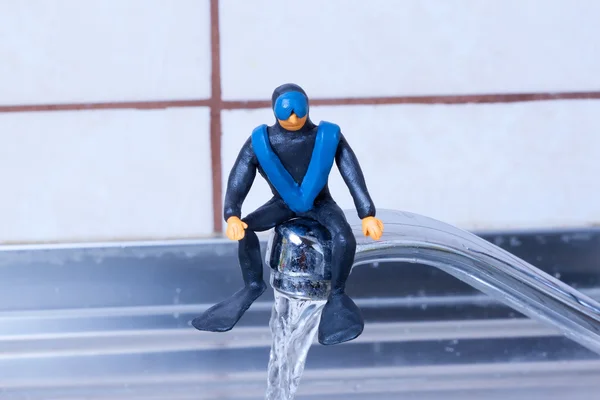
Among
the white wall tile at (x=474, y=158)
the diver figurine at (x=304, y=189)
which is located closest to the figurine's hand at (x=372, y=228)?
the diver figurine at (x=304, y=189)

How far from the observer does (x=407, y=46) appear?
2.01 feet

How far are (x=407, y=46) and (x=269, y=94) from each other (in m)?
0.16

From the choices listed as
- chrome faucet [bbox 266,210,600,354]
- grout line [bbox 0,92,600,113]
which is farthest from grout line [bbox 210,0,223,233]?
chrome faucet [bbox 266,210,600,354]

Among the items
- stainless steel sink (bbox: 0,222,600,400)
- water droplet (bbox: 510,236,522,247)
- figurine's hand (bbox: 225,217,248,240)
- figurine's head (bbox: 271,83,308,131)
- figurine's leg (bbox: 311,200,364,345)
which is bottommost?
stainless steel sink (bbox: 0,222,600,400)

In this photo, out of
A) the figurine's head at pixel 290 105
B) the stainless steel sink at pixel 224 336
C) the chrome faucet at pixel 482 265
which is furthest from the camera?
the stainless steel sink at pixel 224 336

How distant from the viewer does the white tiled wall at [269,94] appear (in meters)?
0.60

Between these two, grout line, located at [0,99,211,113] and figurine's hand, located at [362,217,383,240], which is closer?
figurine's hand, located at [362,217,383,240]

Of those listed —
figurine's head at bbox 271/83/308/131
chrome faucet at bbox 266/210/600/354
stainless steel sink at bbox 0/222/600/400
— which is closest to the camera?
figurine's head at bbox 271/83/308/131

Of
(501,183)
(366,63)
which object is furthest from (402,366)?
(366,63)

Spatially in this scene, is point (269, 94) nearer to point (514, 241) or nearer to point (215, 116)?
point (215, 116)

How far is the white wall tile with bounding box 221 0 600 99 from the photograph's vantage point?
23.8 inches

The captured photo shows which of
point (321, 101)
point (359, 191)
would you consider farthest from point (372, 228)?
point (321, 101)

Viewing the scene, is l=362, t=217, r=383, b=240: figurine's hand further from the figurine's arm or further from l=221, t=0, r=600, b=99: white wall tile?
l=221, t=0, r=600, b=99: white wall tile

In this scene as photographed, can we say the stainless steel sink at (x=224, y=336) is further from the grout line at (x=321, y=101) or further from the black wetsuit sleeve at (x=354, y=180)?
the black wetsuit sleeve at (x=354, y=180)
